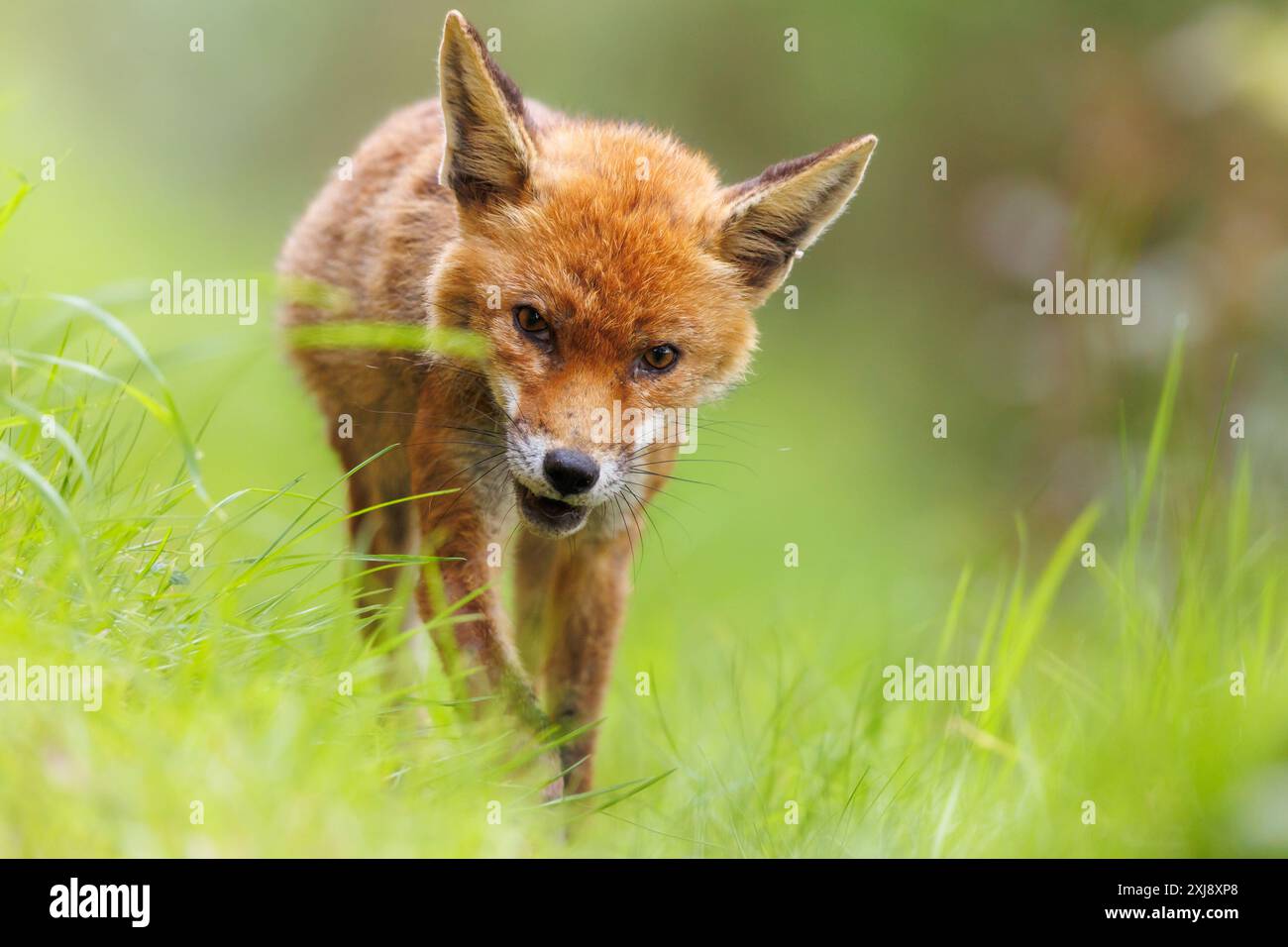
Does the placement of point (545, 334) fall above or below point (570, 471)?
above

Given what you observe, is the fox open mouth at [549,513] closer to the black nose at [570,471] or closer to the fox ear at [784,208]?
the black nose at [570,471]

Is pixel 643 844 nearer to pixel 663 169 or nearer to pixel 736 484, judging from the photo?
pixel 663 169

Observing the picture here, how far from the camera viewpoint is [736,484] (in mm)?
13562

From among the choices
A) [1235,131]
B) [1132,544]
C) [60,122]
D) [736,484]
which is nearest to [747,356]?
[1132,544]

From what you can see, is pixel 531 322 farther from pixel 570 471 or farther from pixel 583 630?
pixel 583 630

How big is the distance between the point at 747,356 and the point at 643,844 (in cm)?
203

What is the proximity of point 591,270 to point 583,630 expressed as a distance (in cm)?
165

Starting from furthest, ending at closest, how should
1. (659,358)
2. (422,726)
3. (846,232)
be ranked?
(846,232), (659,358), (422,726)

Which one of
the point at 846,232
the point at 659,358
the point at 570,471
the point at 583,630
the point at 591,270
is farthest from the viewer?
the point at 846,232

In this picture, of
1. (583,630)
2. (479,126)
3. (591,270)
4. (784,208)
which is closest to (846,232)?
(784,208)

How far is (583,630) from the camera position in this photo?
5.46 metres

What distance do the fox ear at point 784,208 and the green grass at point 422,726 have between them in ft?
Result: 4.68

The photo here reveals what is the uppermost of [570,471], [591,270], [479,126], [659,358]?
[479,126]

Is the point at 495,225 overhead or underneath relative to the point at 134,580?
overhead
